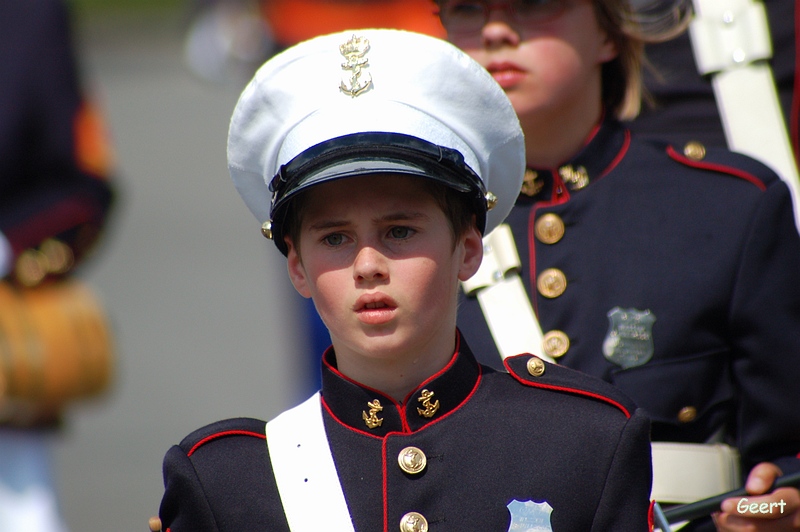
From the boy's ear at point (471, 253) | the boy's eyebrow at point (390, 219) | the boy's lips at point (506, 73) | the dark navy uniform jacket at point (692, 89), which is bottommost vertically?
the boy's ear at point (471, 253)

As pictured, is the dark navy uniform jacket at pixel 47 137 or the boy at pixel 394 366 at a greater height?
the dark navy uniform jacket at pixel 47 137

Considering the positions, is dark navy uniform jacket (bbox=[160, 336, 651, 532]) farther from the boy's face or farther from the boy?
the boy's face

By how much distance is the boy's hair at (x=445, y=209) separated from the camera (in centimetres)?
246

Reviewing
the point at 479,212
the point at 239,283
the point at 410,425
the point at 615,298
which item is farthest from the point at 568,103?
the point at 239,283

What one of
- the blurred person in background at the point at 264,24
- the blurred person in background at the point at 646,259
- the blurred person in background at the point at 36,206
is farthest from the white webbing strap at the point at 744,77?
the blurred person in background at the point at 36,206

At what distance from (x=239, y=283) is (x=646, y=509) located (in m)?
7.55

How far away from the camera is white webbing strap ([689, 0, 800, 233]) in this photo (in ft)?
11.1

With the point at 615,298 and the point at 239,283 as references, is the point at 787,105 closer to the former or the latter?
the point at 615,298

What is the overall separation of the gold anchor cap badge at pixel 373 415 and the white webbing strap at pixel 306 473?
0.26 ft

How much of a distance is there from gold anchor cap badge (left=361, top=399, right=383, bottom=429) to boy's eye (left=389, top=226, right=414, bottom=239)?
0.89ft

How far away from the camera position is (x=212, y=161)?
12.7 metres

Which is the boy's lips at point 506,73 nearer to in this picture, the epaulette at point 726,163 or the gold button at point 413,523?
the epaulette at point 726,163

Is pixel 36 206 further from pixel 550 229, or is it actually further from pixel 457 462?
pixel 457 462

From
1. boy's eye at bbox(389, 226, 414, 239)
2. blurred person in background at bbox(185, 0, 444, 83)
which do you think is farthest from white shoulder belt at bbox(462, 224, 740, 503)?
blurred person in background at bbox(185, 0, 444, 83)
